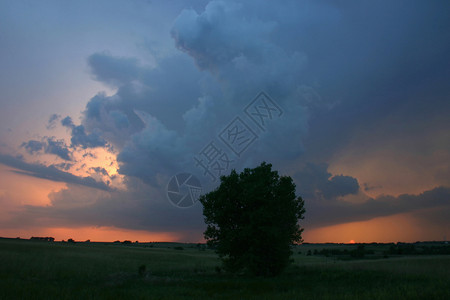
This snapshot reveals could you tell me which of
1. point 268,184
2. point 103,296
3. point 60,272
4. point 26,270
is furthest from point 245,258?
point 26,270

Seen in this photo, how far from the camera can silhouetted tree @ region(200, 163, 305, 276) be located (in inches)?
1389

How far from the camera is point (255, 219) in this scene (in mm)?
35406

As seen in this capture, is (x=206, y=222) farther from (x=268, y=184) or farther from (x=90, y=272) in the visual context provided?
(x=90, y=272)

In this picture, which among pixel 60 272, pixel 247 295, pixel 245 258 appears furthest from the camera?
pixel 60 272

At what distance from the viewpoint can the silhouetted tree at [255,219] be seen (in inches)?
1389

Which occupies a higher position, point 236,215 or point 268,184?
point 268,184

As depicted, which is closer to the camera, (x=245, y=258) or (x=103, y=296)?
(x=103, y=296)

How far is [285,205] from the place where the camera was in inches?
1491

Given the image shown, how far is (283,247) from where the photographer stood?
35969 millimetres

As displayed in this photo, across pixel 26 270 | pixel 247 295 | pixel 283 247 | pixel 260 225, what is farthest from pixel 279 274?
pixel 26 270

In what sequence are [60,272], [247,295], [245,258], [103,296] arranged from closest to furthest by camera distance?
1. [103,296]
2. [247,295]
3. [245,258]
4. [60,272]

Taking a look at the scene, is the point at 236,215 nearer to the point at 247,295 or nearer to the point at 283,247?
the point at 283,247

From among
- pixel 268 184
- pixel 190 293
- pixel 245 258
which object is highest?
pixel 268 184

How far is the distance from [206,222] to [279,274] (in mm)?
10310
